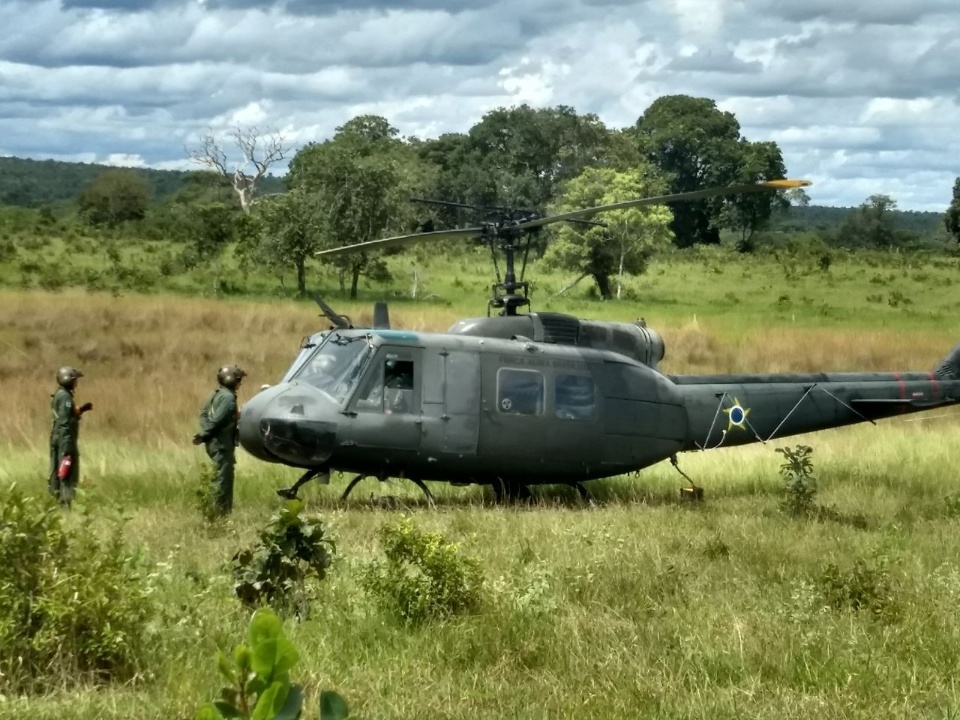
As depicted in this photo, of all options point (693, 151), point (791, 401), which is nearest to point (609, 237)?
point (791, 401)

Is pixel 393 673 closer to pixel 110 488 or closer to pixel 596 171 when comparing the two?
pixel 110 488

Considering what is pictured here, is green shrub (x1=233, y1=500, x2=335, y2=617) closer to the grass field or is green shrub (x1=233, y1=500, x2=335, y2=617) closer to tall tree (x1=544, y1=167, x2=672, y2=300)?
the grass field

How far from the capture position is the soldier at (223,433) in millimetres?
10766

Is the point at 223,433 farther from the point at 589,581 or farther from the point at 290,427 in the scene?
the point at 589,581

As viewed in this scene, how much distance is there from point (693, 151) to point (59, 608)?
81144 mm

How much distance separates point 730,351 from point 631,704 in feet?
61.9

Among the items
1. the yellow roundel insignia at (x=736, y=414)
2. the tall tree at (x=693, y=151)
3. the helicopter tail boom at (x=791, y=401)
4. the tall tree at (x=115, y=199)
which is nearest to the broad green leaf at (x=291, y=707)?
the helicopter tail boom at (x=791, y=401)

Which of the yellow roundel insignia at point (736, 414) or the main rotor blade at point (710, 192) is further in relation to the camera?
the yellow roundel insignia at point (736, 414)

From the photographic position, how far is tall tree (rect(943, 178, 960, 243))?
63197 mm

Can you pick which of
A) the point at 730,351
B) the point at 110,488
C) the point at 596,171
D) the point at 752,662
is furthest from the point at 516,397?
the point at 596,171

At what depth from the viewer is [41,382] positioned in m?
18.3

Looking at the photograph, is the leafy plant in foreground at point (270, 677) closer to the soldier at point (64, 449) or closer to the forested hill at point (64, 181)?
the soldier at point (64, 449)

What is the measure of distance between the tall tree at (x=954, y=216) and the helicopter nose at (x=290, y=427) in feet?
192

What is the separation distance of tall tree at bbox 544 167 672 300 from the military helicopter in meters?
23.3
